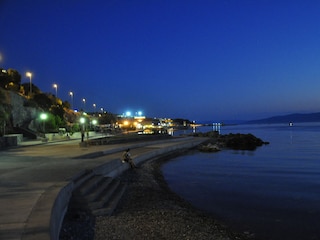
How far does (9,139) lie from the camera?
31.3 metres

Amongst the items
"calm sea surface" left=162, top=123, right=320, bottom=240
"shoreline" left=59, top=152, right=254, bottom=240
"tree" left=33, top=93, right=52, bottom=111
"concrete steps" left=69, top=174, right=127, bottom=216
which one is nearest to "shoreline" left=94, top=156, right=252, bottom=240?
"shoreline" left=59, top=152, right=254, bottom=240

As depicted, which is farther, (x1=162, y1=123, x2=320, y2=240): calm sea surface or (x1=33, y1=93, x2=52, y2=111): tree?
(x1=33, y1=93, x2=52, y2=111): tree

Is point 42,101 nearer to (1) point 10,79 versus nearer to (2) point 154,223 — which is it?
(1) point 10,79

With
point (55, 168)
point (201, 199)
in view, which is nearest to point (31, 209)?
point (55, 168)

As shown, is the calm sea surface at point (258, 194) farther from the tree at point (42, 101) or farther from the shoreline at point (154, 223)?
the tree at point (42, 101)

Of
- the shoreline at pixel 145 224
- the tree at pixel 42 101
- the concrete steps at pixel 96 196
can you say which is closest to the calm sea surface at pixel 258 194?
the shoreline at pixel 145 224

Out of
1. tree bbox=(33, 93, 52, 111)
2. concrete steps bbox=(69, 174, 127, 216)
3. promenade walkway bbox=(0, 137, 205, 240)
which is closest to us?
promenade walkway bbox=(0, 137, 205, 240)

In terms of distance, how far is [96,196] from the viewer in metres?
11.6

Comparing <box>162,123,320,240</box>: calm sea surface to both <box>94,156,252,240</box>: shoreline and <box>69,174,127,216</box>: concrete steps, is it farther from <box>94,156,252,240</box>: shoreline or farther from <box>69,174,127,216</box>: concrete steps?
<box>69,174,127,216</box>: concrete steps

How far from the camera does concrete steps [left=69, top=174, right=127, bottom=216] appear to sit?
35.4 ft

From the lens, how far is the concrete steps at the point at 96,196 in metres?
10.8

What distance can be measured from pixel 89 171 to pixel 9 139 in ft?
65.8

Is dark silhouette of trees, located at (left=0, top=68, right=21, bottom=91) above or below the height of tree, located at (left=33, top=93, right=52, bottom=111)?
above

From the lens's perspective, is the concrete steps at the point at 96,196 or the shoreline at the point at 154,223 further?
the concrete steps at the point at 96,196
